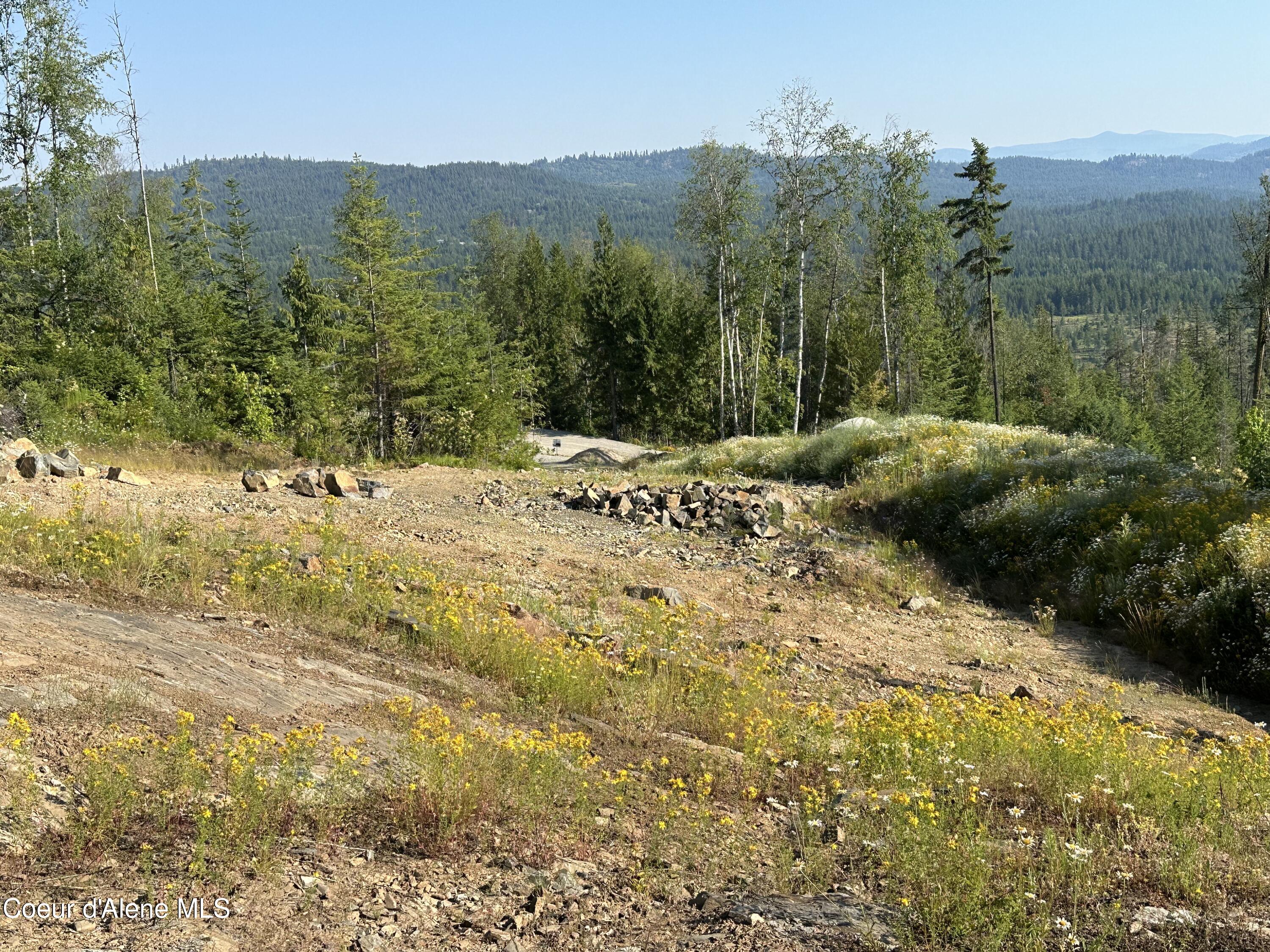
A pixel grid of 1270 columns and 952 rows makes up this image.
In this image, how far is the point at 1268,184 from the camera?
28984 mm

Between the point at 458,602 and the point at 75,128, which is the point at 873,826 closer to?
the point at 458,602

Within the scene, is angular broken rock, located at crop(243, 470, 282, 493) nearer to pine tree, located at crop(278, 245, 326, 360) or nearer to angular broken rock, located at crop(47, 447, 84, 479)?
angular broken rock, located at crop(47, 447, 84, 479)

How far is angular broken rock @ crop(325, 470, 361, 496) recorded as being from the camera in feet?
41.9

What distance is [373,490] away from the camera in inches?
524

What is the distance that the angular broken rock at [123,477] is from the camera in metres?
11.3

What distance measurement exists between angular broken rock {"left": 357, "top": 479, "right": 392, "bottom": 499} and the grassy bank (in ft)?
25.4

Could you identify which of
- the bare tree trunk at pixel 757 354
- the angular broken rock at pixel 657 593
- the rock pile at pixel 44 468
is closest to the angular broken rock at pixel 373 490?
the rock pile at pixel 44 468

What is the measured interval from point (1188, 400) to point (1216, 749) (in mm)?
54705

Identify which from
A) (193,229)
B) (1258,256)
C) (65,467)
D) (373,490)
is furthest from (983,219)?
(193,229)

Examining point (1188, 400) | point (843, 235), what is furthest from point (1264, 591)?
point (1188, 400)

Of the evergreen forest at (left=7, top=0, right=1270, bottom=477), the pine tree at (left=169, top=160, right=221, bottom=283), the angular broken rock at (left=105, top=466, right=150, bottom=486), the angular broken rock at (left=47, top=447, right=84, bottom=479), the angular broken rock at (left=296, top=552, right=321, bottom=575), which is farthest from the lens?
the pine tree at (left=169, top=160, right=221, bottom=283)

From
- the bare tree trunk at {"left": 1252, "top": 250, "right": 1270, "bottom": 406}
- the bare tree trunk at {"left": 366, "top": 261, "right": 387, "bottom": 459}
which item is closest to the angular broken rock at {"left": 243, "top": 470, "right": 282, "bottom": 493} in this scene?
the bare tree trunk at {"left": 366, "top": 261, "right": 387, "bottom": 459}

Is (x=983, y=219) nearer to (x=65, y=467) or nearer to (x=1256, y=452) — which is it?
(x=1256, y=452)

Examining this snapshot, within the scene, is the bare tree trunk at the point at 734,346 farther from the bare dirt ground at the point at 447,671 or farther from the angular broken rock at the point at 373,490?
the bare dirt ground at the point at 447,671
